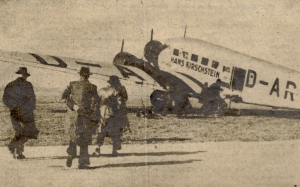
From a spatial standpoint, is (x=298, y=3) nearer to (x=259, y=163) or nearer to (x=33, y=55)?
(x=259, y=163)

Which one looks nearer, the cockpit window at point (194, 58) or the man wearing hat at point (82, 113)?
the man wearing hat at point (82, 113)

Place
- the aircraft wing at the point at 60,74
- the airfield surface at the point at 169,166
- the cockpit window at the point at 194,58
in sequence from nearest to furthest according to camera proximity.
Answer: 1. the aircraft wing at the point at 60,74
2. the airfield surface at the point at 169,166
3. the cockpit window at the point at 194,58

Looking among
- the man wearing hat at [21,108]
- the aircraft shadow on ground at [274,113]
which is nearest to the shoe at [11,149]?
the man wearing hat at [21,108]

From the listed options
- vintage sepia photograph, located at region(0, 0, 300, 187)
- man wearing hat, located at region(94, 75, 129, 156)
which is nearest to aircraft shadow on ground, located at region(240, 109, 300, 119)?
vintage sepia photograph, located at region(0, 0, 300, 187)

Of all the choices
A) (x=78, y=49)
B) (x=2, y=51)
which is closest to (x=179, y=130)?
(x=78, y=49)

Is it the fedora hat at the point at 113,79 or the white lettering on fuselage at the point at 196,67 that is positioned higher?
the white lettering on fuselage at the point at 196,67

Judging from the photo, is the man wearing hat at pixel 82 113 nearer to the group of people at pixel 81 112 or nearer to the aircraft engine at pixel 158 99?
the group of people at pixel 81 112

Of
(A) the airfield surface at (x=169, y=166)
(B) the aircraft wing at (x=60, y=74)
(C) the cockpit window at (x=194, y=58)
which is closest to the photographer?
(B) the aircraft wing at (x=60, y=74)
